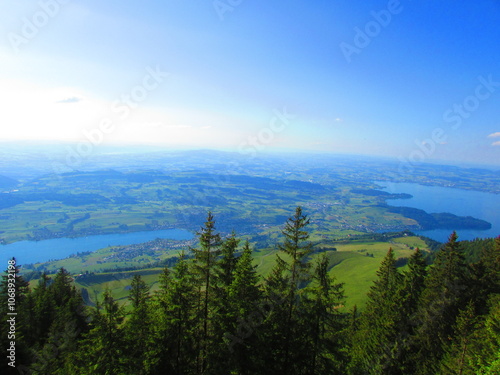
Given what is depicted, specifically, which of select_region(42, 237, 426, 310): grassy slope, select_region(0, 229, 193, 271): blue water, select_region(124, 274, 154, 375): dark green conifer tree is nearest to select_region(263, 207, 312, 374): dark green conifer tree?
select_region(124, 274, 154, 375): dark green conifer tree

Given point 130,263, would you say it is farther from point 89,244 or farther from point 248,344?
point 248,344

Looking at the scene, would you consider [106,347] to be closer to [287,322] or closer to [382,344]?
[287,322]

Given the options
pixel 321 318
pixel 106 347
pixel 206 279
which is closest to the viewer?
pixel 106 347

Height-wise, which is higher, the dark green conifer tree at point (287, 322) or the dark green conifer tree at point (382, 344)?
the dark green conifer tree at point (287, 322)

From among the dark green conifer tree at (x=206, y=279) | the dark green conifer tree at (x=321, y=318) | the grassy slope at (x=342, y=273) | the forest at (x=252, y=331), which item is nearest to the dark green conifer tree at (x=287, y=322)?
the forest at (x=252, y=331)

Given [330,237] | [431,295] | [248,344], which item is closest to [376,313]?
[431,295]

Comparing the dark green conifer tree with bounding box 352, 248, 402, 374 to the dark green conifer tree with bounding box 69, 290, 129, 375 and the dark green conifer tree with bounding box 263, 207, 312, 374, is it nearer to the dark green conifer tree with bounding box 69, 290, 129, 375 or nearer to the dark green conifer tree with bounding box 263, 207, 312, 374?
the dark green conifer tree with bounding box 263, 207, 312, 374

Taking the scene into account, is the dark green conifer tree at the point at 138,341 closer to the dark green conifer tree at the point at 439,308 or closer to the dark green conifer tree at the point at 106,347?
the dark green conifer tree at the point at 106,347

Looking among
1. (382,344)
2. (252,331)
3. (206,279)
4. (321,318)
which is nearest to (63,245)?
(206,279)
